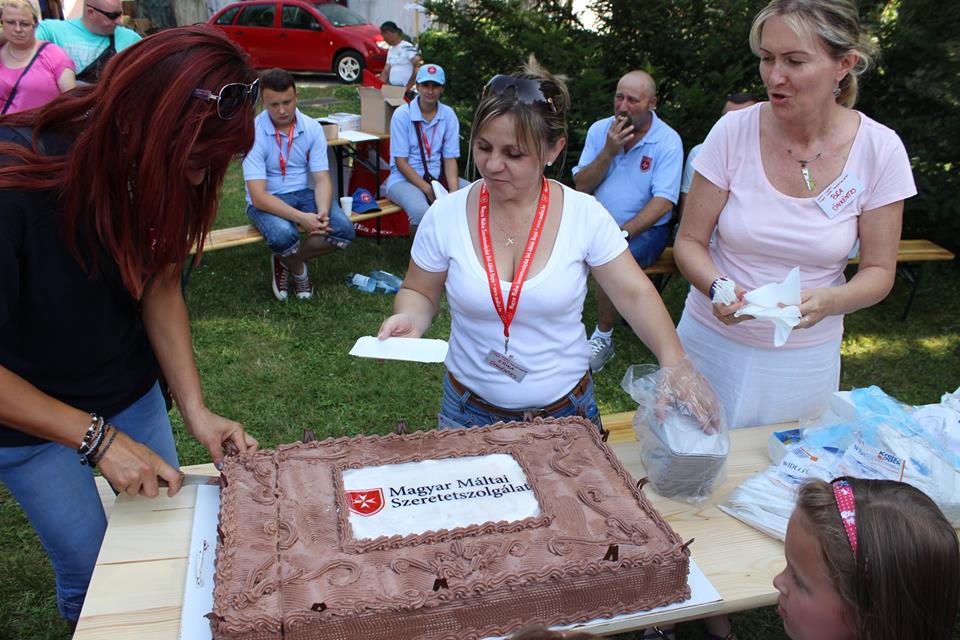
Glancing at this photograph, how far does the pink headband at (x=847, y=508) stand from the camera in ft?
4.15

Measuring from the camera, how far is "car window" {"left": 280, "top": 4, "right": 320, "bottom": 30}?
15.2 metres

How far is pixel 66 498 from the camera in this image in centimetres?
177

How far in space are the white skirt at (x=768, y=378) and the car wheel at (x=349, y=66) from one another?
572 inches

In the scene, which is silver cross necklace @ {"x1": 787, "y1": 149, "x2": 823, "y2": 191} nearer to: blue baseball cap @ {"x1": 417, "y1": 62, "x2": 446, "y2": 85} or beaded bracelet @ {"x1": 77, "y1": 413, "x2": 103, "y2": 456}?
beaded bracelet @ {"x1": 77, "y1": 413, "x2": 103, "y2": 456}

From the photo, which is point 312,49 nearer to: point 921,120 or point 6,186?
point 921,120

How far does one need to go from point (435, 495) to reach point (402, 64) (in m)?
10.8

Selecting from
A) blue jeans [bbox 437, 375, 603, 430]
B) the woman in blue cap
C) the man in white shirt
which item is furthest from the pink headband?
the man in white shirt

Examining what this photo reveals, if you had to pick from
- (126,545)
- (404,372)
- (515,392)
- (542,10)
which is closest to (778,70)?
(515,392)

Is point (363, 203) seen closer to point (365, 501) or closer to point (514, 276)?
point (514, 276)

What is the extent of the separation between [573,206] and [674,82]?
4894 millimetres

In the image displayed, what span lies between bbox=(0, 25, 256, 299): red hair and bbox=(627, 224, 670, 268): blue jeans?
3.91 meters

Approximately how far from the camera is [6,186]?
4.58 feet

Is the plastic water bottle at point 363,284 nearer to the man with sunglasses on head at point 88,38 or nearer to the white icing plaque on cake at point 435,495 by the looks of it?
the man with sunglasses on head at point 88,38

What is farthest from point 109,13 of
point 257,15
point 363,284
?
point 257,15
